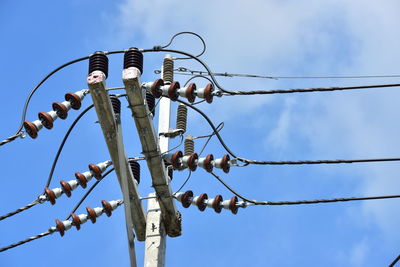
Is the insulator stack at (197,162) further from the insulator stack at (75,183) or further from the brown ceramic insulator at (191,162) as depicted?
the insulator stack at (75,183)

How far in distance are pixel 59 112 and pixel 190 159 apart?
1.63m

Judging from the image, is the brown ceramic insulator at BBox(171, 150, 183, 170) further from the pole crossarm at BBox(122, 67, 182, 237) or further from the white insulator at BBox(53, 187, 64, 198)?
the white insulator at BBox(53, 187, 64, 198)

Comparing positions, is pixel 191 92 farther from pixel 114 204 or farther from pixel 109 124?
pixel 114 204

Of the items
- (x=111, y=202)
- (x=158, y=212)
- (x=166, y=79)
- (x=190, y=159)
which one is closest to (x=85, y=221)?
(x=111, y=202)

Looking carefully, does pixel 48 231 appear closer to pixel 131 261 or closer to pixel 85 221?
pixel 85 221

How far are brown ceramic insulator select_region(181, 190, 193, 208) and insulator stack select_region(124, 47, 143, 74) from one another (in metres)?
1.65

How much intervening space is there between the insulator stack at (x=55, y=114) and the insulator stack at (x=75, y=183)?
90 centimetres

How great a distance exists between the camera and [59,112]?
871cm

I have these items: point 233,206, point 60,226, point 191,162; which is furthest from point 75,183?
point 233,206

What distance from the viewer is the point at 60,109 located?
28.5 feet

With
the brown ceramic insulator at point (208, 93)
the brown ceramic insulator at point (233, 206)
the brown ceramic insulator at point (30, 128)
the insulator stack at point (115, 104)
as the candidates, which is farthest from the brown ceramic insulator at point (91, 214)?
the brown ceramic insulator at point (208, 93)

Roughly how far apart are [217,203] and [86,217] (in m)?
1.70

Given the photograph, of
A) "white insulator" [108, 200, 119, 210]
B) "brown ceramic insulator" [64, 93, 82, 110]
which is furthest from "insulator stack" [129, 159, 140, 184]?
"brown ceramic insulator" [64, 93, 82, 110]

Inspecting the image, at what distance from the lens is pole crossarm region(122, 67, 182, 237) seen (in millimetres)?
8203
